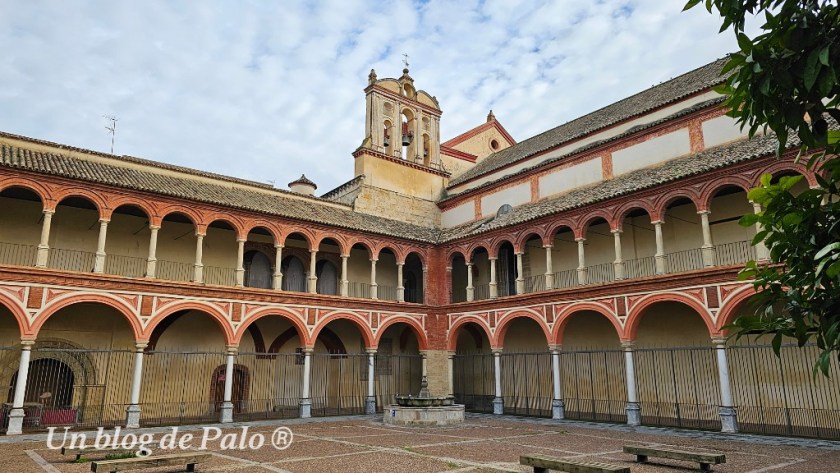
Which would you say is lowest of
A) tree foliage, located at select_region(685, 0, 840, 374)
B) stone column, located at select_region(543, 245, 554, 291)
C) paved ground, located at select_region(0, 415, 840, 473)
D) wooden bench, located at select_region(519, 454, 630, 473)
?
paved ground, located at select_region(0, 415, 840, 473)

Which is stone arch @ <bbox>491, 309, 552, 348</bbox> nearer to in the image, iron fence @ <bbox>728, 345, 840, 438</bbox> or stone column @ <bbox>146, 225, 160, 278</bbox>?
iron fence @ <bbox>728, 345, 840, 438</bbox>

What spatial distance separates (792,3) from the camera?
3.03 m

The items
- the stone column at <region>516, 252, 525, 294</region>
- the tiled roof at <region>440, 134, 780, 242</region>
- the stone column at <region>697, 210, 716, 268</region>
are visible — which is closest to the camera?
the tiled roof at <region>440, 134, 780, 242</region>

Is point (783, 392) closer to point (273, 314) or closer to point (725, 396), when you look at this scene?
point (725, 396)

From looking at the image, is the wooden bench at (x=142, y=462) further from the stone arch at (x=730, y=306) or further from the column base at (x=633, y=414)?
the stone arch at (x=730, y=306)

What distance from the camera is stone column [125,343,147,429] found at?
15.9 metres

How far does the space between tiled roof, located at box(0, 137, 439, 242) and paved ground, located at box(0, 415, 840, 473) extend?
699cm

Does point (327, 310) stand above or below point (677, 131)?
below

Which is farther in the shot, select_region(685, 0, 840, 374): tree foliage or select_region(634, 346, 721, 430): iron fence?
select_region(634, 346, 721, 430): iron fence

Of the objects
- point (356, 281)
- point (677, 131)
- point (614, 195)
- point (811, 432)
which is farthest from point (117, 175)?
point (811, 432)

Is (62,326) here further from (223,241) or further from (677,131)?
(677,131)

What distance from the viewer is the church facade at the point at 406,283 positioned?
622 inches

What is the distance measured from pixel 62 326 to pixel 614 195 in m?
17.4

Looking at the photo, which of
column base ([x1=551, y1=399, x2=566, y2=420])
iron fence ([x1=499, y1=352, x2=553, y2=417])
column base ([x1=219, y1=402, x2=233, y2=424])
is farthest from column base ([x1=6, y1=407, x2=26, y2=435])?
column base ([x1=551, y1=399, x2=566, y2=420])
